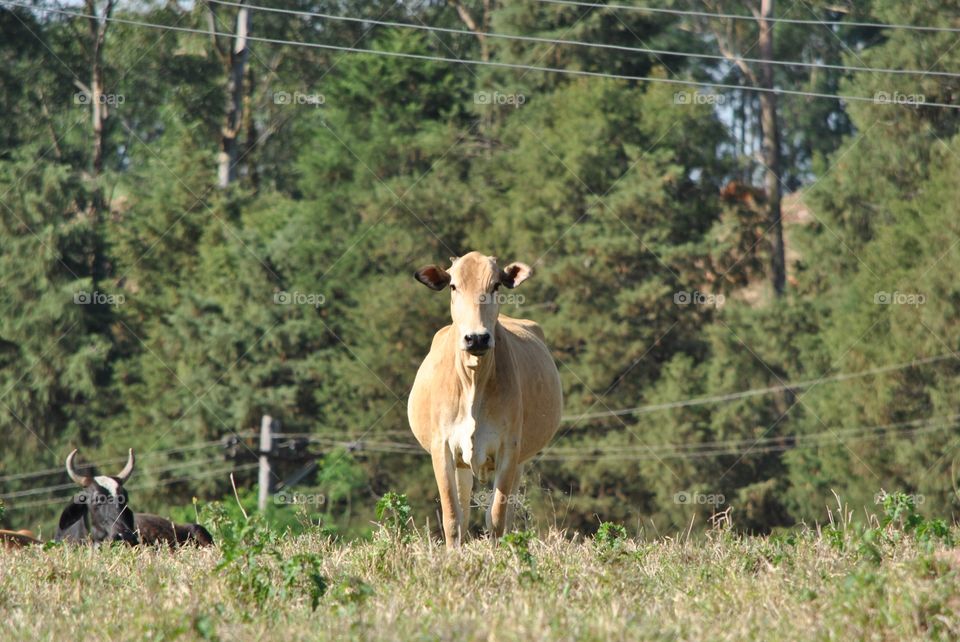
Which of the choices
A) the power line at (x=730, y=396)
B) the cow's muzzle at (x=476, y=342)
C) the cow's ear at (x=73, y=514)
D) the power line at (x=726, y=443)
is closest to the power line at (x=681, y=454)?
the power line at (x=726, y=443)

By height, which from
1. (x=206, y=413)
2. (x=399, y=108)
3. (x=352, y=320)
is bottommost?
(x=206, y=413)

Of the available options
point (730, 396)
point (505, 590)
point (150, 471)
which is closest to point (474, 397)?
point (505, 590)

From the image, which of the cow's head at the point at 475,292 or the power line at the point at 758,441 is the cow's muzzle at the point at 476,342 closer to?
the cow's head at the point at 475,292

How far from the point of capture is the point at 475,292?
31.1 feet

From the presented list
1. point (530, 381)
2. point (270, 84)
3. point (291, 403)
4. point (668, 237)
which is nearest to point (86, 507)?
point (530, 381)

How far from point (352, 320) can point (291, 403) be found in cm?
284

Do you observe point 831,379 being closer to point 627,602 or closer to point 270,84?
point 270,84

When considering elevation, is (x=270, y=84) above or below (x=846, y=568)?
above

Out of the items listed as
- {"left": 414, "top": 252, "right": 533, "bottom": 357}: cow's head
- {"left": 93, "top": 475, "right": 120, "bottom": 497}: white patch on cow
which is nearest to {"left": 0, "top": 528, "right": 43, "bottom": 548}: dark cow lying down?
{"left": 93, "top": 475, "right": 120, "bottom": 497}: white patch on cow

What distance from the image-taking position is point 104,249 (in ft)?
127

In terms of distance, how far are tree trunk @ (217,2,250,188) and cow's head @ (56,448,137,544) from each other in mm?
26905

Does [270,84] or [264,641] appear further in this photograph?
[270,84]

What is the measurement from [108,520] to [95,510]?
0.26 metres

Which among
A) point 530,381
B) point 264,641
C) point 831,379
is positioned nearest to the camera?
point 264,641
